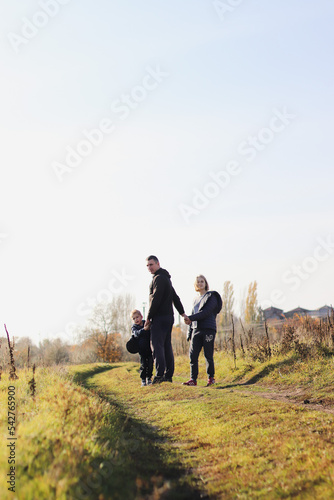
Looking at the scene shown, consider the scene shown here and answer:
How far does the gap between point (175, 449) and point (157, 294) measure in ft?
16.7

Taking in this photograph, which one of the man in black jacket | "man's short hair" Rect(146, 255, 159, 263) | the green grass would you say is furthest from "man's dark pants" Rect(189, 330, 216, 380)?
the green grass

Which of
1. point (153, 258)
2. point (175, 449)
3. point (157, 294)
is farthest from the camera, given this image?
point (153, 258)

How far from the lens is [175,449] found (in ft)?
19.4

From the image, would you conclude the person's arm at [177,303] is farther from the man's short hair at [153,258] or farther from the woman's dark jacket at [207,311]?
the man's short hair at [153,258]

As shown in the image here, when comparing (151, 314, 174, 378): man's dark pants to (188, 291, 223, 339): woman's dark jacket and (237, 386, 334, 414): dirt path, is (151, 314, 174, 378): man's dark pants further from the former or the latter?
(237, 386, 334, 414): dirt path

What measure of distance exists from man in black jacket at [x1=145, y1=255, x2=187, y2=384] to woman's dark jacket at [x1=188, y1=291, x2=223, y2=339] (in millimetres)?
415

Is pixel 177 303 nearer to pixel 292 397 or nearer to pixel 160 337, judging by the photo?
pixel 160 337

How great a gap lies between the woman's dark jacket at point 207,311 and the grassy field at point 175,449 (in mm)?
2436

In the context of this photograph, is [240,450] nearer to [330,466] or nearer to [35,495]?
[330,466]

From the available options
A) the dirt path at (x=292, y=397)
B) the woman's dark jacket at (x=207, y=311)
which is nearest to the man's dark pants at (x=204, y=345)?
the woman's dark jacket at (x=207, y=311)

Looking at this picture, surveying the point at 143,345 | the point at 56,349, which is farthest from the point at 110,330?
the point at 143,345

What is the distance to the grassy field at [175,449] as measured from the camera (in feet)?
12.8

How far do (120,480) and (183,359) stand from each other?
660 inches

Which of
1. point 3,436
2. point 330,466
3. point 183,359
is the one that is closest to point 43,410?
point 3,436
